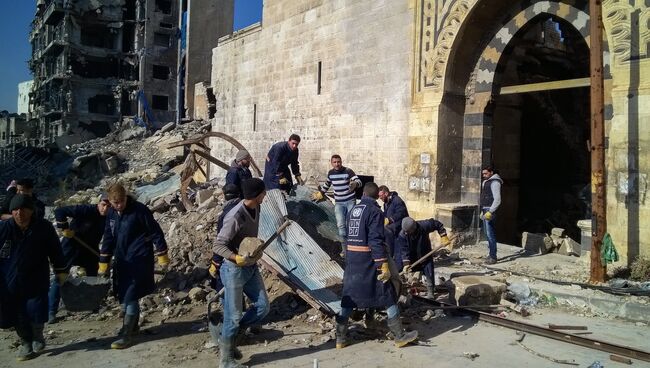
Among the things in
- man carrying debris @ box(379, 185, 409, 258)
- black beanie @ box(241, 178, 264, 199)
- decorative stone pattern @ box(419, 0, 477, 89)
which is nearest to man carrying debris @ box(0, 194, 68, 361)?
black beanie @ box(241, 178, 264, 199)

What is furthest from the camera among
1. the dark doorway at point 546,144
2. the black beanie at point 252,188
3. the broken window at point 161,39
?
the broken window at point 161,39

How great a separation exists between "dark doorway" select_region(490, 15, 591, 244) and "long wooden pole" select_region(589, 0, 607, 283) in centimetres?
336

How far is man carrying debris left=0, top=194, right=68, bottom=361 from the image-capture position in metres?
4.37

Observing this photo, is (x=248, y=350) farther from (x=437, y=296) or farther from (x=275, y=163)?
(x=275, y=163)

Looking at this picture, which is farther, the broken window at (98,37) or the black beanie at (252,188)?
the broken window at (98,37)

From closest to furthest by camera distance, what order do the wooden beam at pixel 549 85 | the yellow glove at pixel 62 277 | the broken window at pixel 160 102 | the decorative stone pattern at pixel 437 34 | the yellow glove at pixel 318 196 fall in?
the yellow glove at pixel 62 277
the wooden beam at pixel 549 85
the yellow glove at pixel 318 196
the decorative stone pattern at pixel 437 34
the broken window at pixel 160 102

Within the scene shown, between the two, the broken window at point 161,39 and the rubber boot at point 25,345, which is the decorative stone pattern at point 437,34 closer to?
the rubber boot at point 25,345

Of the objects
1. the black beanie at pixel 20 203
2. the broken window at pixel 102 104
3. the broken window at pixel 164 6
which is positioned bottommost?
the black beanie at pixel 20 203

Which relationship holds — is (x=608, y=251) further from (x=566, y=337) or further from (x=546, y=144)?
(x=546, y=144)

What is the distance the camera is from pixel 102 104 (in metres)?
40.6

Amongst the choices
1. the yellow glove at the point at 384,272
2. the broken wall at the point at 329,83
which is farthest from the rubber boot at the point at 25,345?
the broken wall at the point at 329,83

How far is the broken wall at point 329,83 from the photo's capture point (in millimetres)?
9398

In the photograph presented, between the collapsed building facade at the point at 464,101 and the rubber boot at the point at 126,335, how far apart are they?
5.63 m

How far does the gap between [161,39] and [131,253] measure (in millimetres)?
40235
